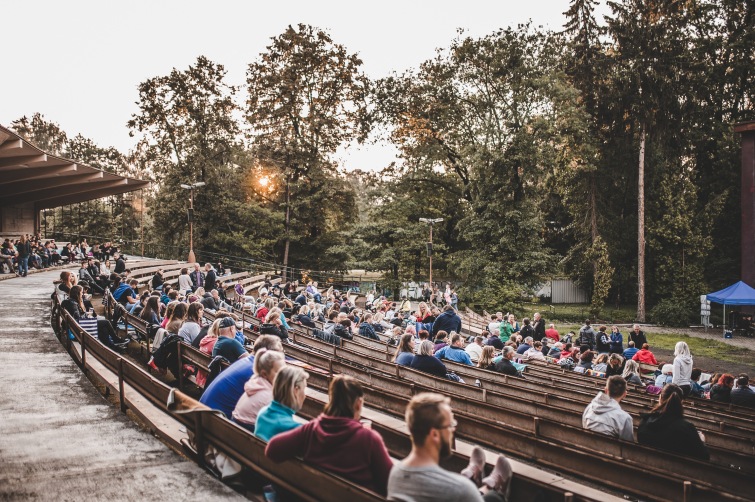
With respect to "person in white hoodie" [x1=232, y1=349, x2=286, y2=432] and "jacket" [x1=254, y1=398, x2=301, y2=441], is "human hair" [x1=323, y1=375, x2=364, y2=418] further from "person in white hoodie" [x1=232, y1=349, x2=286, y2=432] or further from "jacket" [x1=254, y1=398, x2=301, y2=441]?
"person in white hoodie" [x1=232, y1=349, x2=286, y2=432]

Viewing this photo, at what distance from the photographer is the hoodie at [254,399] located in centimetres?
423

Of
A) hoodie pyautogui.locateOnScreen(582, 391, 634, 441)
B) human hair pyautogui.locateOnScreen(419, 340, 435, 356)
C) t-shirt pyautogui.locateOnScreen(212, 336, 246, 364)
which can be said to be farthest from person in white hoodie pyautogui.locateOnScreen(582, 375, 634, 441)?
t-shirt pyautogui.locateOnScreen(212, 336, 246, 364)

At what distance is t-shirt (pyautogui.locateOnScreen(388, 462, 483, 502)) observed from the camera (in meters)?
2.54

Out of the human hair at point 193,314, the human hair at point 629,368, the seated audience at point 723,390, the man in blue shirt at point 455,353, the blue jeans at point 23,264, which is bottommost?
the seated audience at point 723,390

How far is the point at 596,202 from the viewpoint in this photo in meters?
37.6

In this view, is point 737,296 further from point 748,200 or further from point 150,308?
point 150,308

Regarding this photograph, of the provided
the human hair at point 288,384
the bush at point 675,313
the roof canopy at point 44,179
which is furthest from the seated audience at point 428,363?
the bush at point 675,313

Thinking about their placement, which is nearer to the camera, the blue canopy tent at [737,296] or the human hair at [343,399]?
the human hair at [343,399]

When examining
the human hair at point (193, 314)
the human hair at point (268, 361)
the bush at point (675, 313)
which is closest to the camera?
the human hair at point (268, 361)

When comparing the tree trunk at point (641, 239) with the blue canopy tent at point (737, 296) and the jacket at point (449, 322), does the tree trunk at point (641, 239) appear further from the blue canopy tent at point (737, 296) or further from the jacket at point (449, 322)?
the jacket at point (449, 322)

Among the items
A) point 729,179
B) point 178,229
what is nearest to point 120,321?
point 178,229

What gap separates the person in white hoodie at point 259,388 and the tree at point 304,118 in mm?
34603

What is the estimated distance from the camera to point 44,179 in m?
27.9

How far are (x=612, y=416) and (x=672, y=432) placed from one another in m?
0.57
